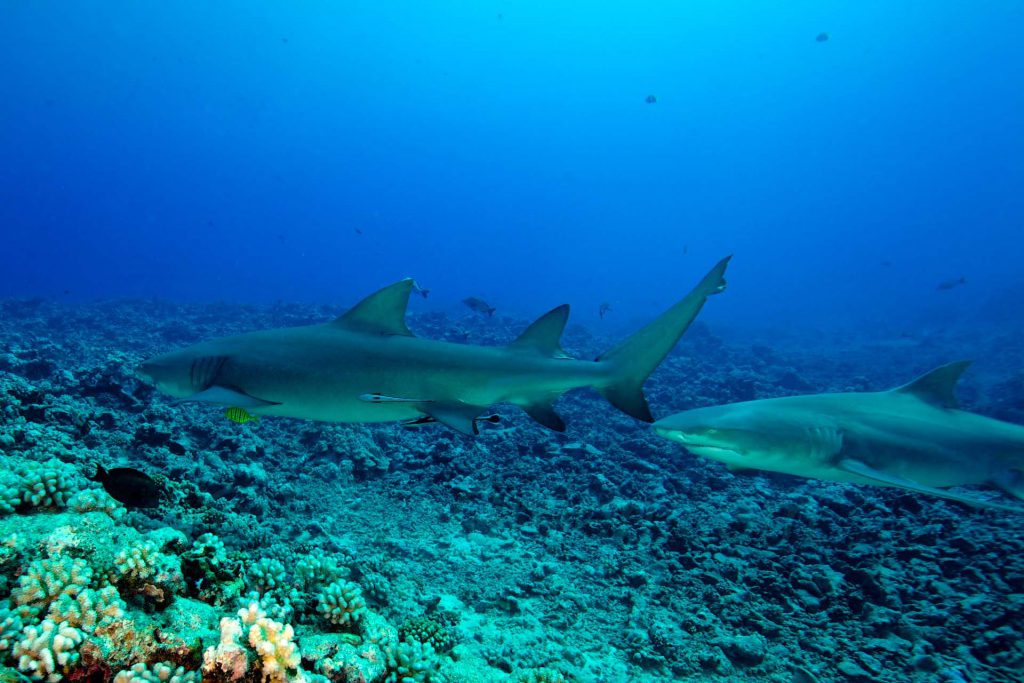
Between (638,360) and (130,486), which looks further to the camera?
(638,360)

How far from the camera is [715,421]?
4.22 m

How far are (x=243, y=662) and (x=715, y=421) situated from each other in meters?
3.66

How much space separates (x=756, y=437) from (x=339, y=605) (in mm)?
3424

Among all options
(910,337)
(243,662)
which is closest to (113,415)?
(243,662)

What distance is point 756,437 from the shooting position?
416 centimetres

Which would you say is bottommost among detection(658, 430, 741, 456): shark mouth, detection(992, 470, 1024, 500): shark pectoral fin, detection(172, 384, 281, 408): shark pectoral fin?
detection(172, 384, 281, 408): shark pectoral fin

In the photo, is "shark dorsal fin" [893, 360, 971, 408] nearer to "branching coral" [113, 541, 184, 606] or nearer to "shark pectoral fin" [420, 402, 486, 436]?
"shark pectoral fin" [420, 402, 486, 436]

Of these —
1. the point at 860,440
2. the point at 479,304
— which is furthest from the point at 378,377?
the point at 479,304

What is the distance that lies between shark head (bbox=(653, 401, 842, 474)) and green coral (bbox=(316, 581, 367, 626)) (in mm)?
2673

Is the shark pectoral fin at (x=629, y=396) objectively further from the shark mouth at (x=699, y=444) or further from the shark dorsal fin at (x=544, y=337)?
the shark dorsal fin at (x=544, y=337)

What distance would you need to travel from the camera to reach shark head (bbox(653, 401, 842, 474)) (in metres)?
4.15

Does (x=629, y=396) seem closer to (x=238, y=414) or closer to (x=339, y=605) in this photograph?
(x=339, y=605)

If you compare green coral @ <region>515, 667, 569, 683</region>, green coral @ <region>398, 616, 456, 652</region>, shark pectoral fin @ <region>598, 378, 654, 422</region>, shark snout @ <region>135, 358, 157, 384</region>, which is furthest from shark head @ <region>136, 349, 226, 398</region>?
shark pectoral fin @ <region>598, 378, 654, 422</region>

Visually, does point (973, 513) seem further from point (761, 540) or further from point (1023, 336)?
point (1023, 336)
